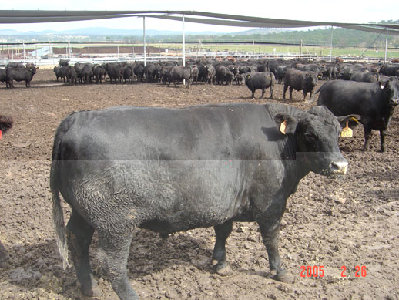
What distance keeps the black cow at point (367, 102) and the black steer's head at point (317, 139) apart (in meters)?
5.92

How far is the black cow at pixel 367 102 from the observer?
8.86 meters

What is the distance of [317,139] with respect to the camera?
3.52m

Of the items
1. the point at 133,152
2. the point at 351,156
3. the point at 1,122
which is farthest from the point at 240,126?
the point at 351,156

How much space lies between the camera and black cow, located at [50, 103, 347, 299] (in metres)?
3.08

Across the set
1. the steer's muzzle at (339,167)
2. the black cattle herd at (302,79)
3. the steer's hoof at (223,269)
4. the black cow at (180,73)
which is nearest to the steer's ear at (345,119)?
the black cattle herd at (302,79)

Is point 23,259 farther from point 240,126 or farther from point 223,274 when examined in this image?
point 240,126

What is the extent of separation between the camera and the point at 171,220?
10.8 feet

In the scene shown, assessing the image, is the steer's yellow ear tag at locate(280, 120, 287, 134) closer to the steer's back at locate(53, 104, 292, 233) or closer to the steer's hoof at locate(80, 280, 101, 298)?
the steer's back at locate(53, 104, 292, 233)

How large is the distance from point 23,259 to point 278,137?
2.97m

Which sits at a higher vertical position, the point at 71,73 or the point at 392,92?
the point at 71,73

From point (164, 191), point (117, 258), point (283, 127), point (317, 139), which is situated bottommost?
point (117, 258)

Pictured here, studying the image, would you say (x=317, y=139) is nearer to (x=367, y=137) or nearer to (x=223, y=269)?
(x=223, y=269)

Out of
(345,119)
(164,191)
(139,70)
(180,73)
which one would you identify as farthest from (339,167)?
(139,70)
